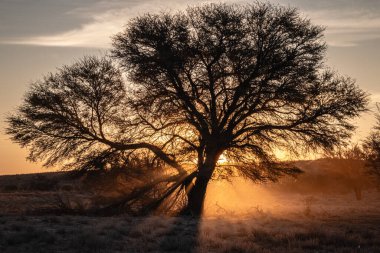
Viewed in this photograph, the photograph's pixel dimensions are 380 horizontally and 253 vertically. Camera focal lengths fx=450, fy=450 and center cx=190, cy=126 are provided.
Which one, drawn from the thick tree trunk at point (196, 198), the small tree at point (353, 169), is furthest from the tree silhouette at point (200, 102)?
the small tree at point (353, 169)

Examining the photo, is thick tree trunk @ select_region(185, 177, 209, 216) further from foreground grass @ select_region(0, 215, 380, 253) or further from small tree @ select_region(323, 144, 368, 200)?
small tree @ select_region(323, 144, 368, 200)

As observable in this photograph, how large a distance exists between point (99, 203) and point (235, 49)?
30.6 ft

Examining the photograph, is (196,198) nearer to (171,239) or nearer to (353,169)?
(171,239)

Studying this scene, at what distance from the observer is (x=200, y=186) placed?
20.6 meters

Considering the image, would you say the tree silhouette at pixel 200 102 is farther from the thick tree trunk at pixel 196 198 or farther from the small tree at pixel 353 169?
the small tree at pixel 353 169

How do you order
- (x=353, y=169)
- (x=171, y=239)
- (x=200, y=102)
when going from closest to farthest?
(x=171, y=239) → (x=200, y=102) → (x=353, y=169)

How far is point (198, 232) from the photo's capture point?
45.7ft

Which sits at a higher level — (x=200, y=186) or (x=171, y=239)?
(x=200, y=186)

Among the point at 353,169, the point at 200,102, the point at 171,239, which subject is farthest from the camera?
the point at 353,169

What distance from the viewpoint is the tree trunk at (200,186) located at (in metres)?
20.0

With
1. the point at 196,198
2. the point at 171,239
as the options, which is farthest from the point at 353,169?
the point at 171,239

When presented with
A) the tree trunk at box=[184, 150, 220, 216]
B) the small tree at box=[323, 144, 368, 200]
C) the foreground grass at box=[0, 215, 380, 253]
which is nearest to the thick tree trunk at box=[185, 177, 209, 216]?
the tree trunk at box=[184, 150, 220, 216]

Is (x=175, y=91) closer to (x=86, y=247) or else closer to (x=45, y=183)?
(x=86, y=247)

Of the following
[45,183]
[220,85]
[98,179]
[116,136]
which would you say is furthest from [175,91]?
[45,183]
